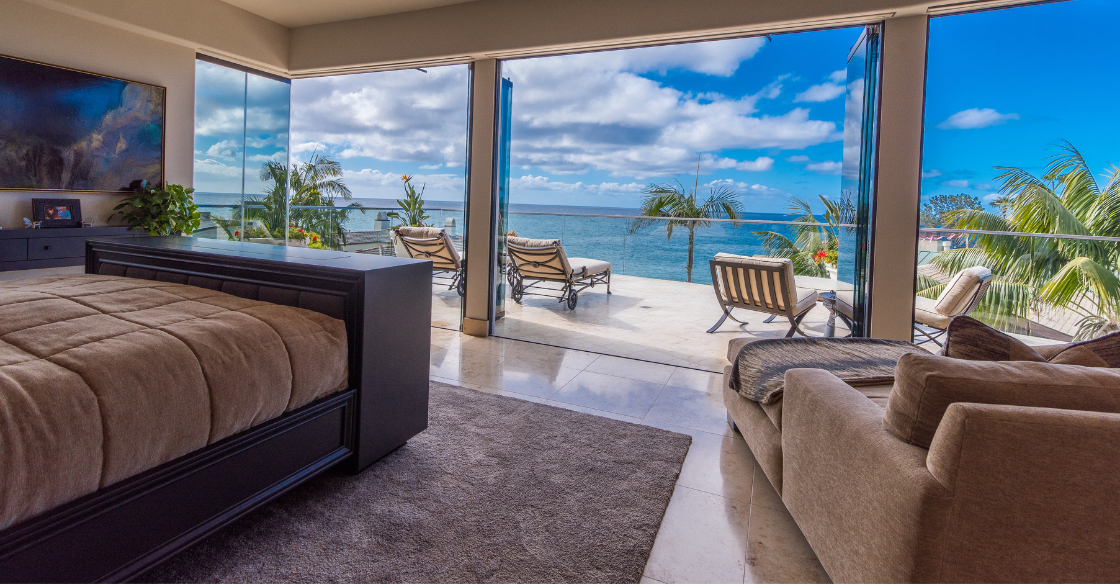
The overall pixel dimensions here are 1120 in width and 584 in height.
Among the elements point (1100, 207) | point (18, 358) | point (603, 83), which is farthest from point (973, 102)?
point (603, 83)

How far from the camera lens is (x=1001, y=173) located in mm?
3408

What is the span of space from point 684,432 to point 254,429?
1.85 meters

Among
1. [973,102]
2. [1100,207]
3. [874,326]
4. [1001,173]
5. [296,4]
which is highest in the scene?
[296,4]

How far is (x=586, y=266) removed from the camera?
589 cm

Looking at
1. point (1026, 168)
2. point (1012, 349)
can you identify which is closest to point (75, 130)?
point (1012, 349)

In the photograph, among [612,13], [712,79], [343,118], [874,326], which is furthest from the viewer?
[712,79]

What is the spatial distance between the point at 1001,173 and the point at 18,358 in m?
4.50

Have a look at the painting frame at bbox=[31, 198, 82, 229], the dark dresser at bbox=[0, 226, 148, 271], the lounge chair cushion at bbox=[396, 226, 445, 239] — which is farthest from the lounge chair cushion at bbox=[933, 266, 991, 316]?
the painting frame at bbox=[31, 198, 82, 229]

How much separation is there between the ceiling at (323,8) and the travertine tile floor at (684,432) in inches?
105

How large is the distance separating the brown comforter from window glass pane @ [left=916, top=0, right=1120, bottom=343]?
348 cm

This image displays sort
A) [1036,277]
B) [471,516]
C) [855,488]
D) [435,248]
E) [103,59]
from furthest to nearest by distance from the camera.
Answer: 1. [435,248]
2. [103,59]
3. [1036,277]
4. [471,516]
5. [855,488]

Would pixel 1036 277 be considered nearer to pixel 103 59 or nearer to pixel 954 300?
pixel 954 300

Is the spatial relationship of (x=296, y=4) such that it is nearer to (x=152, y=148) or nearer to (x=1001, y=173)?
(x=152, y=148)

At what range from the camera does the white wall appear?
3.87 metres
